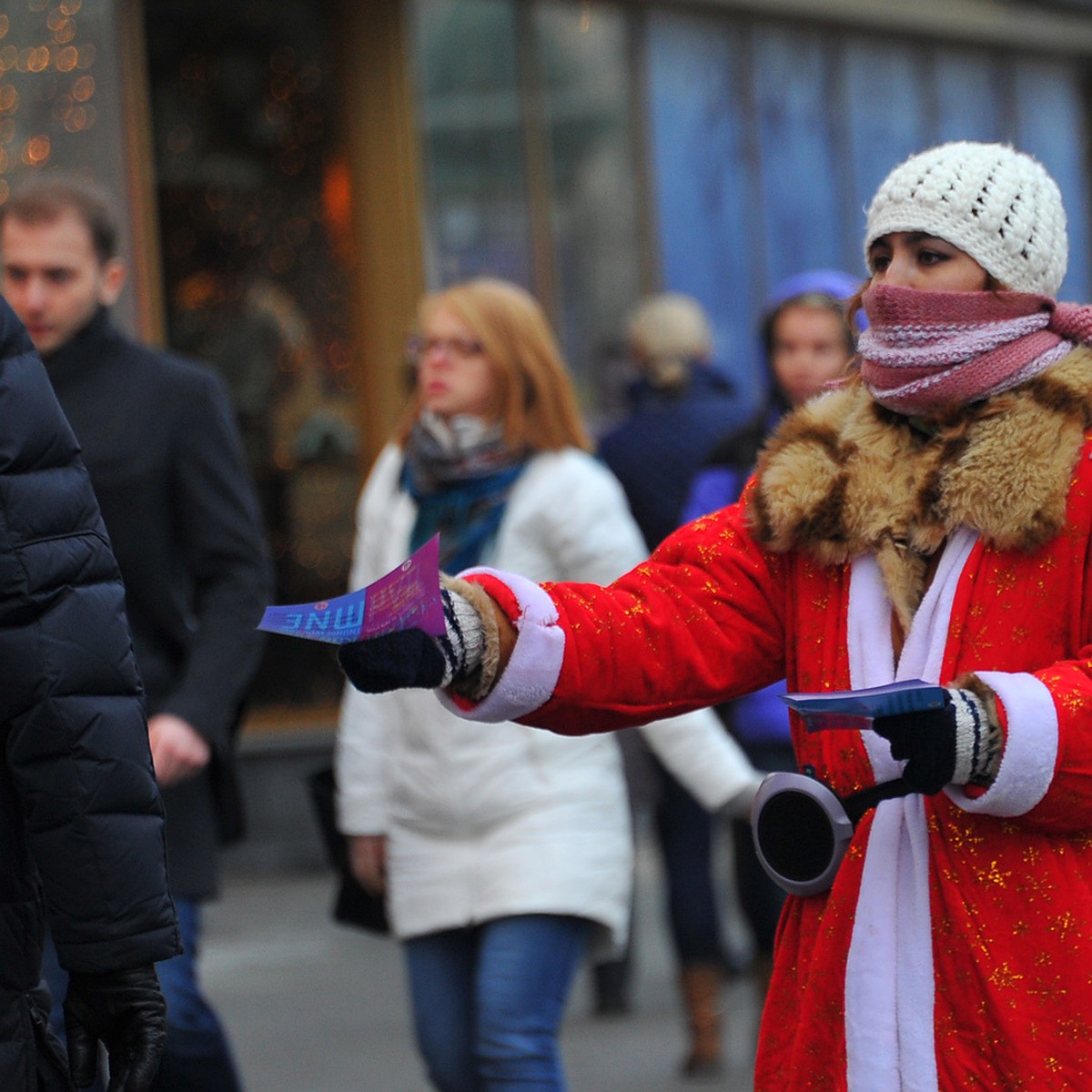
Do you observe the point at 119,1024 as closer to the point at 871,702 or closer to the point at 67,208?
the point at 871,702

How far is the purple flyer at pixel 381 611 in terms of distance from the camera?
2.51 m

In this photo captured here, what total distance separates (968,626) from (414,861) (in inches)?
75.5

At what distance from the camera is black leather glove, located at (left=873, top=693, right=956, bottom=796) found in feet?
8.06

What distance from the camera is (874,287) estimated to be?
2875 mm

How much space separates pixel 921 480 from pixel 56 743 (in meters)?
1.20

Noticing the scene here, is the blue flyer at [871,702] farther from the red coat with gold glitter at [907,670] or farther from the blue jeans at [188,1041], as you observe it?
the blue jeans at [188,1041]

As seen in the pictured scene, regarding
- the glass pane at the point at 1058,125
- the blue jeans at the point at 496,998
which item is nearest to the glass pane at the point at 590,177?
the glass pane at the point at 1058,125

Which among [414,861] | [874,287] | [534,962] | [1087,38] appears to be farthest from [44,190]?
[1087,38]

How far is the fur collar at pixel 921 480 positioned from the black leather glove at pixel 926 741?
0.29m

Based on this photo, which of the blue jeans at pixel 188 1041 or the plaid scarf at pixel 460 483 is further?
the plaid scarf at pixel 460 483

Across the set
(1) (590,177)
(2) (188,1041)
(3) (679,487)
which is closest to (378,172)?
(1) (590,177)

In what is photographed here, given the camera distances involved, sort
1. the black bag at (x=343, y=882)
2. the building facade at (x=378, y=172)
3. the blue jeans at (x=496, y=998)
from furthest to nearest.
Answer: the building facade at (x=378, y=172), the black bag at (x=343, y=882), the blue jeans at (x=496, y=998)

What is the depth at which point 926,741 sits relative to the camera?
246cm

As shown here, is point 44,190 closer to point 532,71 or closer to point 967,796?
point 967,796
